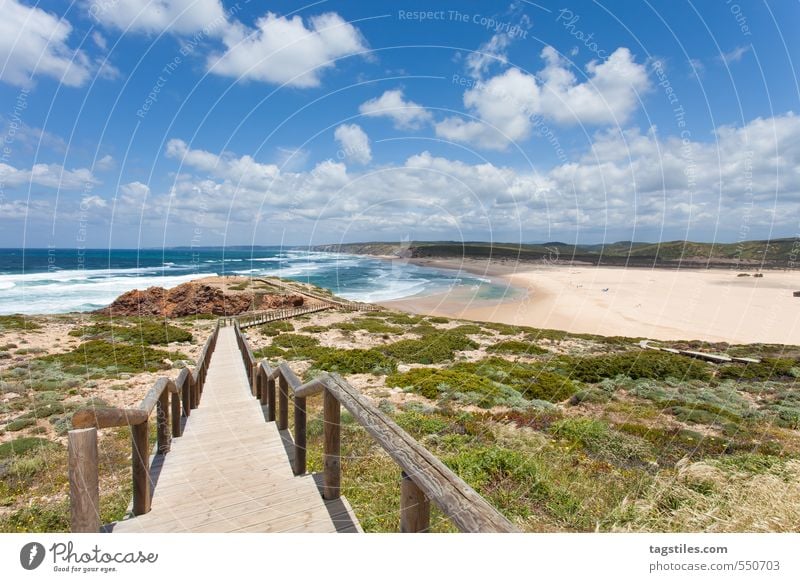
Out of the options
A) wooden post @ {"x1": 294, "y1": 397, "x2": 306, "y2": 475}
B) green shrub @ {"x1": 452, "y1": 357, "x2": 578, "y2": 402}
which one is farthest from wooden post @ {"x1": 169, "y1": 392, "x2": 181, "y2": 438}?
green shrub @ {"x1": 452, "y1": 357, "x2": 578, "y2": 402}

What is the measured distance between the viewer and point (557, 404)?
35.0 ft

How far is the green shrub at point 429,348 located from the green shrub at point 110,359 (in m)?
9.23

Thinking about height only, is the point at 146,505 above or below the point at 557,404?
above

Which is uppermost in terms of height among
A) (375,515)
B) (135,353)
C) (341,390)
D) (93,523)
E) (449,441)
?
(341,390)

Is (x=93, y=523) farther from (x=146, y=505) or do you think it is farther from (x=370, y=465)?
(x=370, y=465)

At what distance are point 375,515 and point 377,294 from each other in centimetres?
4524

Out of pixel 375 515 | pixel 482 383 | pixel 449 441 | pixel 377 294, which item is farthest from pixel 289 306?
pixel 375 515

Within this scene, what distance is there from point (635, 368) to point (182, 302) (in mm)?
31661

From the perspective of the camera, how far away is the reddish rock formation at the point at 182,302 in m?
29.0

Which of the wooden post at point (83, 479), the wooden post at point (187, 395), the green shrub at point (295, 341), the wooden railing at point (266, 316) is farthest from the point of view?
the wooden railing at point (266, 316)

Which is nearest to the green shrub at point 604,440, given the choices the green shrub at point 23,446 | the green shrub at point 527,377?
the green shrub at point 527,377
